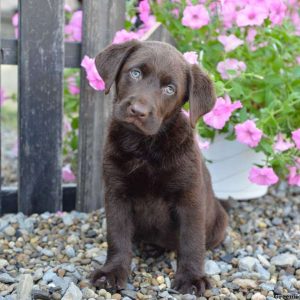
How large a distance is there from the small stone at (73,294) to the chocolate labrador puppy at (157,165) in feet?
0.48

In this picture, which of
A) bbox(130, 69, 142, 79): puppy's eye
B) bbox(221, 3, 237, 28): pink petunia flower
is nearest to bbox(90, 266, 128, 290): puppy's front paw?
bbox(130, 69, 142, 79): puppy's eye

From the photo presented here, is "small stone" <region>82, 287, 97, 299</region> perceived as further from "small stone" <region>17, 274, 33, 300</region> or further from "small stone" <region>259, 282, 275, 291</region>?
"small stone" <region>259, 282, 275, 291</region>

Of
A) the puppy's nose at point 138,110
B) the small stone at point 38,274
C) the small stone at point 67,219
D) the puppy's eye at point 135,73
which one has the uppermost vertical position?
the puppy's eye at point 135,73

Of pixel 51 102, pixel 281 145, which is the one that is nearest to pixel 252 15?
pixel 281 145

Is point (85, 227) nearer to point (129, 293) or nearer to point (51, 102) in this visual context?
point (51, 102)

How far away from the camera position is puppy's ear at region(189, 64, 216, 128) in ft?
8.77

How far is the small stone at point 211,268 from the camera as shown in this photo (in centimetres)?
298

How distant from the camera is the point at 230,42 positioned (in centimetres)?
342

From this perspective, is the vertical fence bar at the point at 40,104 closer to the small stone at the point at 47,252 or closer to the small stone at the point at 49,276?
the small stone at the point at 47,252

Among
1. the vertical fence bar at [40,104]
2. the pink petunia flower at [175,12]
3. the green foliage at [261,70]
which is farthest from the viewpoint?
the pink petunia flower at [175,12]

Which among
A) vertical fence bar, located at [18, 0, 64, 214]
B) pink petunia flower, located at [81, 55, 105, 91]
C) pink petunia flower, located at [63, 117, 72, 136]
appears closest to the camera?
pink petunia flower, located at [81, 55, 105, 91]

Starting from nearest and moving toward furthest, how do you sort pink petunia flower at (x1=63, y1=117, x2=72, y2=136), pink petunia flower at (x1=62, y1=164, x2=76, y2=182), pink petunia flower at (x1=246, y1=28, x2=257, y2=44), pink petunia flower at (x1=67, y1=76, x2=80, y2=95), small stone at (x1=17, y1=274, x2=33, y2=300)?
small stone at (x1=17, y1=274, x2=33, y2=300) < pink petunia flower at (x1=246, y1=28, x2=257, y2=44) < pink petunia flower at (x1=62, y1=164, x2=76, y2=182) < pink petunia flower at (x1=67, y1=76, x2=80, y2=95) < pink petunia flower at (x1=63, y1=117, x2=72, y2=136)

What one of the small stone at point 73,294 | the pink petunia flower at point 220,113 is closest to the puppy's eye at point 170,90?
the pink petunia flower at point 220,113

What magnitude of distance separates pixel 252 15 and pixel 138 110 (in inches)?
47.5
